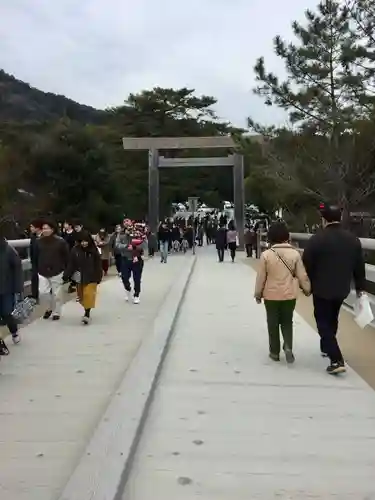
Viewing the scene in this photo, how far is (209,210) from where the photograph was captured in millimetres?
66312

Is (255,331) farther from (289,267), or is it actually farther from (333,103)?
(333,103)

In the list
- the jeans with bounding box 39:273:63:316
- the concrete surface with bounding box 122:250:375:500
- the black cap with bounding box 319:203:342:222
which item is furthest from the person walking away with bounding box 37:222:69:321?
the black cap with bounding box 319:203:342:222

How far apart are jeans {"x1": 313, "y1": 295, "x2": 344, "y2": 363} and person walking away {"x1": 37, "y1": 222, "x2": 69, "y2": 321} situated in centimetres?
441

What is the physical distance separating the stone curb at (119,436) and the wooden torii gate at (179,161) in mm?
29033

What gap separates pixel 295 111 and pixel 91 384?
23.8m

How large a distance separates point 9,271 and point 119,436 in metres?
3.38

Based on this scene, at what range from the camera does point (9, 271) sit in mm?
7555

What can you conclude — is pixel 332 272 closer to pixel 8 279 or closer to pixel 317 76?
pixel 8 279

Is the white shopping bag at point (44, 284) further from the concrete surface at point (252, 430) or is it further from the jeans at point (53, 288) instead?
the concrete surface at point (252, 430)

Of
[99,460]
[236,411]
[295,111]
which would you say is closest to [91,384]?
[236,411]

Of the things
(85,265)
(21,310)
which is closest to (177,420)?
(21,310)

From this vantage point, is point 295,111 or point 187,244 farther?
point 187,244

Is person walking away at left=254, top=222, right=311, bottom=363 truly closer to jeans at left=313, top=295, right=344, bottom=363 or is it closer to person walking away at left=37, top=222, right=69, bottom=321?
jeans at left=313, top=295, right=344, bottom=363

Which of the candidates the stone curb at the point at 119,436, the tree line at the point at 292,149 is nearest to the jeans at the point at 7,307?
the stone curb at the point at 119,436
